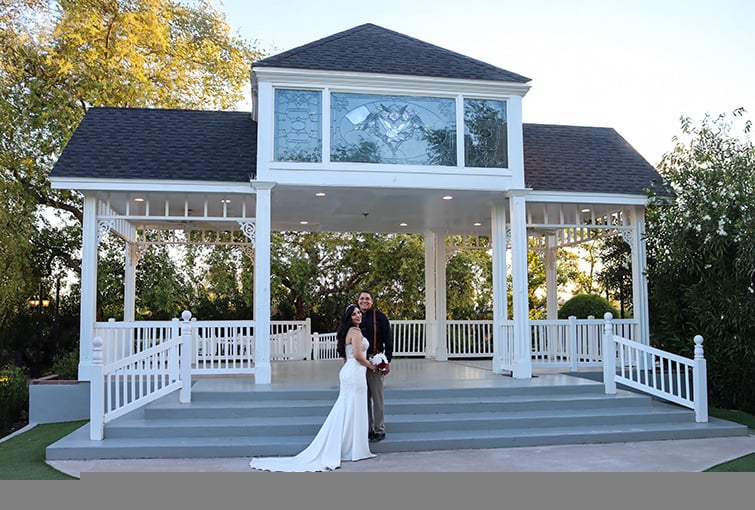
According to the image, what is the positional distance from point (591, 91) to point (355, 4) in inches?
307

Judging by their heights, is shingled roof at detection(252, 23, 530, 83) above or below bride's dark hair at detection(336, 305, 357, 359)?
above

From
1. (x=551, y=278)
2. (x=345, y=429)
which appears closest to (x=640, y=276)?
(x=551, y=278)

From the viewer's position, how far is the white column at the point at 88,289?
10305mm

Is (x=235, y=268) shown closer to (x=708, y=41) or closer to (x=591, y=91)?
(x=591, y=91)

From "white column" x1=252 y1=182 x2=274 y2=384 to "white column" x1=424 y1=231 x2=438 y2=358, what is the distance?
19.6ft

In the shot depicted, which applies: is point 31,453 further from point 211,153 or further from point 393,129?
point 393,129

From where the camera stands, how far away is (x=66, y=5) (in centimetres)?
1806

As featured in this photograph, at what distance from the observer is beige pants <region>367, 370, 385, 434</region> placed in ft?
25.4

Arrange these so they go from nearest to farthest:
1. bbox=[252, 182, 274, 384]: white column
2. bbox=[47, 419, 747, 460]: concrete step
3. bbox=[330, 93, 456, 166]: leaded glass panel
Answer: bbox=[47, 419, 747, 460]: concrete step
bbox=[252, 182, 274, 384]: white column
bbox=[330, 93, 456, 166]: leaded glass panel

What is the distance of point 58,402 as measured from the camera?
34.1ft

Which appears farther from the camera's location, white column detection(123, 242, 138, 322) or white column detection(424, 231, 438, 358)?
white column detection(424, 231, 438, 358)

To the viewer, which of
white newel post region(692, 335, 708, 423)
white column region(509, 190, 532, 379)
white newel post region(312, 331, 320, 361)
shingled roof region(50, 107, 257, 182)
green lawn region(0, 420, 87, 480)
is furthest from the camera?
white newel post region(312, 331, 320, 361)

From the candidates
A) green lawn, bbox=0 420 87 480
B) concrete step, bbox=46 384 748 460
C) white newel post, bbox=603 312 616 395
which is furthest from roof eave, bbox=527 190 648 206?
green lawn, bbox=0 420 87 480

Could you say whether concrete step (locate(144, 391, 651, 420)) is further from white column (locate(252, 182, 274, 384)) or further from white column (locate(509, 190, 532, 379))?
white column (locate(509, 190, 532, 379))
